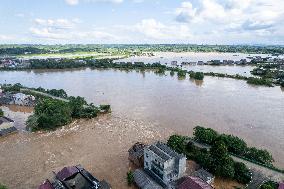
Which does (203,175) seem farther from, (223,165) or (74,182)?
→ (74,182)

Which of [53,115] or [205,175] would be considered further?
[53,115]

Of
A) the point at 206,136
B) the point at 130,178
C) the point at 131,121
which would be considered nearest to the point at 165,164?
the point at 130,178

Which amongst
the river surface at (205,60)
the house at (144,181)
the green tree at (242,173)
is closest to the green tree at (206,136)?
the green tree at (242,173)

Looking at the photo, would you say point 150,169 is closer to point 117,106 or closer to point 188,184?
point 188,184

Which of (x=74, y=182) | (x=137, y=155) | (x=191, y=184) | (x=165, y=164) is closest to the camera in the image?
(x=191, y=184)

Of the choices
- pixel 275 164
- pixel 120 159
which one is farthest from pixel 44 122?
pixel 275 164

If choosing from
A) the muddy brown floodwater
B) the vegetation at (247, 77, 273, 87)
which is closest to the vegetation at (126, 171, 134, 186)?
the muddy brown floodwater
